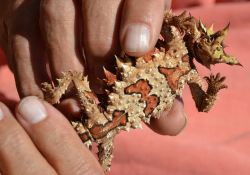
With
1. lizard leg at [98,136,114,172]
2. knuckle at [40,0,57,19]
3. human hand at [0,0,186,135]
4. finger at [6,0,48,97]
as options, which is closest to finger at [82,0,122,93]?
human hand at [0,0,186,135]

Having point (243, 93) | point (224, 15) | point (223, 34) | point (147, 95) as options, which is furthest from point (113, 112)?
point (224, 15)

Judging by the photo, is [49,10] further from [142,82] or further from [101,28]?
[142,82]

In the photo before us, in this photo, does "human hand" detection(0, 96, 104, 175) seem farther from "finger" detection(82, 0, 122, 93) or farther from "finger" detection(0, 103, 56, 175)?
"finger" detection(82, 0, 122, 93)

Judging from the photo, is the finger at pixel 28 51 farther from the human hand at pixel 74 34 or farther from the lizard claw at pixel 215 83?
the lizard claw at pixel 215 83

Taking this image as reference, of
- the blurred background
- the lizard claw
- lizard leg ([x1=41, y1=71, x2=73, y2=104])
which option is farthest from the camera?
the blurred background

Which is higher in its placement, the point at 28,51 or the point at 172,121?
the point at 28,51

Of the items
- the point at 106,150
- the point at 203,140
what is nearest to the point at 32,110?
the point at 106,150

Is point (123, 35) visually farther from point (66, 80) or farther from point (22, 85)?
point (22, 85)
